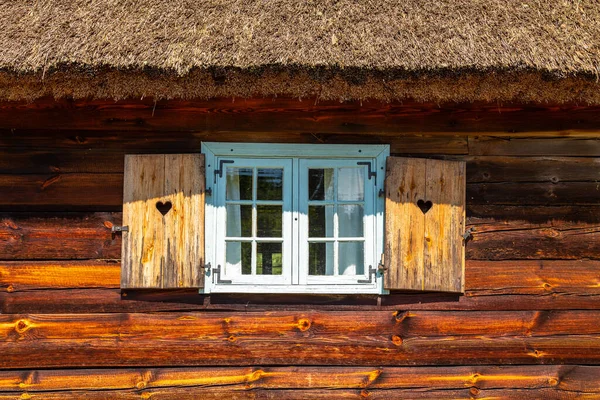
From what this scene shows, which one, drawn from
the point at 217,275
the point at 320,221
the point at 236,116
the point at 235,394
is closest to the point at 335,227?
the point at 320,221

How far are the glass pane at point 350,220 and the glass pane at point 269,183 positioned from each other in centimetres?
42

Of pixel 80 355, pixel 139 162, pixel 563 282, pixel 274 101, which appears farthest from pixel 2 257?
pixel 563 282

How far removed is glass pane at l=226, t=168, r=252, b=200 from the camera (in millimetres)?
3979

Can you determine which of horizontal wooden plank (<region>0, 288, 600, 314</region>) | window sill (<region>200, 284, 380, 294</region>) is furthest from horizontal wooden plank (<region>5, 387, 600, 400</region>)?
window sill (<region>200, 284, 380, 294</region>)

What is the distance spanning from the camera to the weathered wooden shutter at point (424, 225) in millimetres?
3859

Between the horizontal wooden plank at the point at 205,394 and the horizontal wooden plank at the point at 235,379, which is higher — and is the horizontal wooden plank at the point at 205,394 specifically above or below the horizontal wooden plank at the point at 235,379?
below

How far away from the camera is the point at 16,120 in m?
3.98

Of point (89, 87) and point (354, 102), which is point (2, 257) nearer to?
point (89, 87)

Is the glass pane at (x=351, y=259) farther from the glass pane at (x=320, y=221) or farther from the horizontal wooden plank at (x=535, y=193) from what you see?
the horizontal wooden plank at (x=535, y=193)

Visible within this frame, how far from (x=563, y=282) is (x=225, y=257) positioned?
7.32ft

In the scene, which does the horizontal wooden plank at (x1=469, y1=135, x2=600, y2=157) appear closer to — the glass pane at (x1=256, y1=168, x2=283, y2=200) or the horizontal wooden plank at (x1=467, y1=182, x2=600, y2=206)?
the horizontal wooden plank at (x1=467, y1=182, x2=600, y2=206)

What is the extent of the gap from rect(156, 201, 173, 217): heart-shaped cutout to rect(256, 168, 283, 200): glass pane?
570mm

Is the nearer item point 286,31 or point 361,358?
point 286,31

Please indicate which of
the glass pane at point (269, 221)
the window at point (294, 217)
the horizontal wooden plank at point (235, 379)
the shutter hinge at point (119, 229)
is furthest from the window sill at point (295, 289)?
the shutter hinge at point (119, 229)
